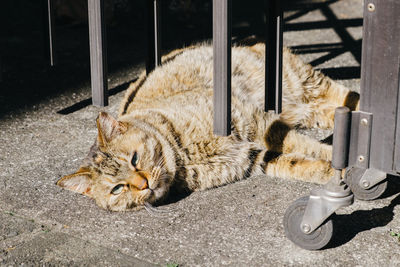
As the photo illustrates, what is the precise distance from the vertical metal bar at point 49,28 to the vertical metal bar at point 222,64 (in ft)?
3.88

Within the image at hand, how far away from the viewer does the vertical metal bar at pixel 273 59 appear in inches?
120

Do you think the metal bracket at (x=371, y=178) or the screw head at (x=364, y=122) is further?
the metal bracket at (x=371, y=178)

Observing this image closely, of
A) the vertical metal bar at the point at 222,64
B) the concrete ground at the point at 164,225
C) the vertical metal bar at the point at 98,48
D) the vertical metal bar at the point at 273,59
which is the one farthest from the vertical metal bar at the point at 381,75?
the vertical metal bar at the point at 98,48

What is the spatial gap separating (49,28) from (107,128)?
2.69 feet

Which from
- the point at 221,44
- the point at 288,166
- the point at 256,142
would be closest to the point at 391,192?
the point at 288,166

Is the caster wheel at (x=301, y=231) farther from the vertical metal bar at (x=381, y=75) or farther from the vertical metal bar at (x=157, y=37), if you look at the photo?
the vertical metal bar at (x=157, y=37)

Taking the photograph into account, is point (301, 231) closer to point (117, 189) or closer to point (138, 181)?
point (138, 181)

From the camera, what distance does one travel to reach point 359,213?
262 centimetres

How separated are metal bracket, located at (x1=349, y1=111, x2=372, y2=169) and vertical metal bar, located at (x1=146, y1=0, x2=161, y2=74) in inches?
74.9

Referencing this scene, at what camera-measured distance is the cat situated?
280cm

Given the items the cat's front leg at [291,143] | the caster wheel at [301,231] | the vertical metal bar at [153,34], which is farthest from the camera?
the vertical metal bar at [153,34]

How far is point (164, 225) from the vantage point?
2.63 m

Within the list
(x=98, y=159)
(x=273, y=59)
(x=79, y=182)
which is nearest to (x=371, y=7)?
(x=273, y=59)

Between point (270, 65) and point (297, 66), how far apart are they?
0.76 metres
